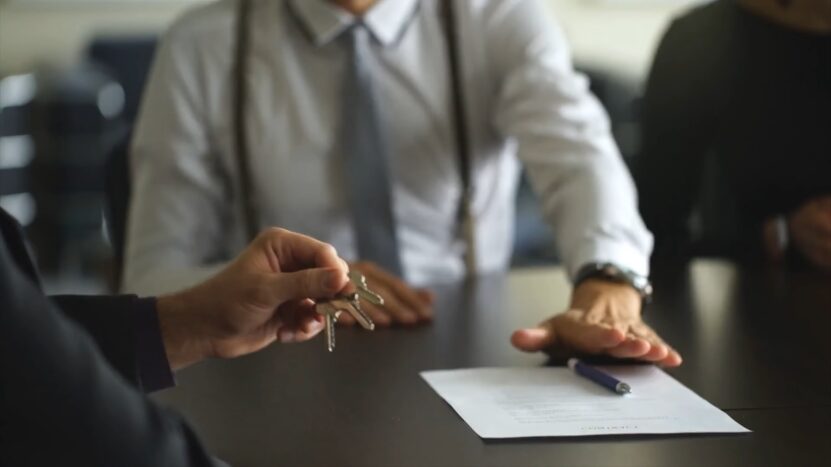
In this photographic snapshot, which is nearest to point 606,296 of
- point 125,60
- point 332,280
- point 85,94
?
point 332,280

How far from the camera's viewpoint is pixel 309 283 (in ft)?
2.78

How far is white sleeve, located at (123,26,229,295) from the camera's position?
1475 millimetres

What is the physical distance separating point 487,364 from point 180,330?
0.95ft

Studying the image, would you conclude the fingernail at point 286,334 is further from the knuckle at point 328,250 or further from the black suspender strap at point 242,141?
the black suspender strap at point 242,141

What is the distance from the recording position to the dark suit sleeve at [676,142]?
1.74 m

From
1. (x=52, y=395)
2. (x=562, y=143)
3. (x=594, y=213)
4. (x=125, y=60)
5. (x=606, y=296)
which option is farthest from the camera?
(x=125, y=60)

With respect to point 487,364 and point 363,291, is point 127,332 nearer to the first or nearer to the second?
point 363,291

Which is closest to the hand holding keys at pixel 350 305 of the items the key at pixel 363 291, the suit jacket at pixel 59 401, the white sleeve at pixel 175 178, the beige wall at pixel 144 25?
the key at pixel 363 291

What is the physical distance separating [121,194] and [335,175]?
326 millimetres

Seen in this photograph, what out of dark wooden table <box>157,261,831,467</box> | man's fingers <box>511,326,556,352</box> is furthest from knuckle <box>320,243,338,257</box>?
man's fingers <box>511,326,556,352</box>

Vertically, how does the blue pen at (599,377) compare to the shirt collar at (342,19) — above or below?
below

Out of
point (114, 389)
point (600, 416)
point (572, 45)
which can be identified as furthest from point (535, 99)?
point (572, 45)

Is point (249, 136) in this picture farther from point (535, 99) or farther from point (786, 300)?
point (786, 300)

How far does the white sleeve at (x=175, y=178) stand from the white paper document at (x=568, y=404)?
0.63 metres
